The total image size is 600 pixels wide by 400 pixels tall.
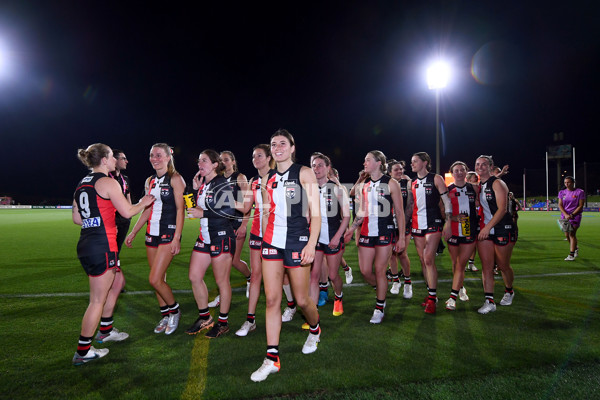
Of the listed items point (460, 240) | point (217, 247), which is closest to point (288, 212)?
point (217, 247)

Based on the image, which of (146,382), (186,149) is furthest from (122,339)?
(186,149)

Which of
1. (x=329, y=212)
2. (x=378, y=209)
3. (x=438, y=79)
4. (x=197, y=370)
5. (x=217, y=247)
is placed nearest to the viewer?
(x=197, y=370)

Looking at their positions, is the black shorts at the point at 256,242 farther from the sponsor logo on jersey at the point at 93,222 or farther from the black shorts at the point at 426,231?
the black shorts at the point at 426,231

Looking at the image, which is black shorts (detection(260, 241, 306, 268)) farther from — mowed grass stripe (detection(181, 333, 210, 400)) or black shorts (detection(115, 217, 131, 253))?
black shorts (detection(115, 217, 131, 253))

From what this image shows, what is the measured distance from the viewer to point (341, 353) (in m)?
3.77

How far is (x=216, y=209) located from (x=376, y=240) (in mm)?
2216

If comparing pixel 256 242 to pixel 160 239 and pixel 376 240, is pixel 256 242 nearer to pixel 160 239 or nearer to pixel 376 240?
pixel 160 239

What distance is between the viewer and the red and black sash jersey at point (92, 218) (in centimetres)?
358

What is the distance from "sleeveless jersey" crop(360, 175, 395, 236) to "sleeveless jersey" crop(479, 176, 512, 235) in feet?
5.28

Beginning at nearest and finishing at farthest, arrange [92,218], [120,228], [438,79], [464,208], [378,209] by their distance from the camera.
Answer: [92,218], [378,209], [464,208], [120,228], [438,79]

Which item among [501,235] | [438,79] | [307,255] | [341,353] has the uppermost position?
Result: [438,79]

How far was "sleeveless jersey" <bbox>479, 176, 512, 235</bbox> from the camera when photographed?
214 inches

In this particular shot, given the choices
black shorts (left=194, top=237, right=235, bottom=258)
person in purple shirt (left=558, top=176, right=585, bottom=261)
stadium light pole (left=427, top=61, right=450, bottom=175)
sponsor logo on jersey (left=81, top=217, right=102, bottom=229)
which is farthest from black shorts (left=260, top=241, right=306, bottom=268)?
stadium light pole (left=427, top=61, right=450, bottom=175)

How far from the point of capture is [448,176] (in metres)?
16.0
